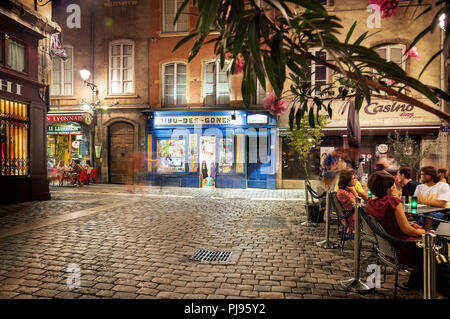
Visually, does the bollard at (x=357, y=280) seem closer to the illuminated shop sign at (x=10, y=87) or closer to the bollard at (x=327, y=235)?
the bollard at (x=327, y=235)

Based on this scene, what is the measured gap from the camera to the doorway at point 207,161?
15750 mm

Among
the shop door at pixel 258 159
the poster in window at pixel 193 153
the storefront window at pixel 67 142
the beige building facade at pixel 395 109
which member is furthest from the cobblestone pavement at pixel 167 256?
the storefront window at pixel 67 142

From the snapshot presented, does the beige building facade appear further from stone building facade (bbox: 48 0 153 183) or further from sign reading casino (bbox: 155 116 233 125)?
stone building facade (bbox: 48 0 153 183)

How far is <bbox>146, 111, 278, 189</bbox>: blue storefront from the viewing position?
48.9 ft

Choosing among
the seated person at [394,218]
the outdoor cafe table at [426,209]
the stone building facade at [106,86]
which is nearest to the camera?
the seated person at [394,218]

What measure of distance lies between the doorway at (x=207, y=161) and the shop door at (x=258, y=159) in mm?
2045

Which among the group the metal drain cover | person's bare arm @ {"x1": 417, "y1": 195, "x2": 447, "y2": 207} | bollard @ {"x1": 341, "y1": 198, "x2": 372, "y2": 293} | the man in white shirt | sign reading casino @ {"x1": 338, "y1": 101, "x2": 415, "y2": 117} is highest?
sign reading casino @ {"x1": 338, "y1": 101, "x2": 415, "y2": 117}

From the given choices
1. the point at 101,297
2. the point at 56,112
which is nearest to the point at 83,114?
the point at 56,112

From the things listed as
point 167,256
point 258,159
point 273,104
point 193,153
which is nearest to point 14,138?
point 167,256

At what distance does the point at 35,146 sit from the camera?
967 cm

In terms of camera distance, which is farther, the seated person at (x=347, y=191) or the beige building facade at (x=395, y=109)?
the beige building facade at (x=395, y=109)

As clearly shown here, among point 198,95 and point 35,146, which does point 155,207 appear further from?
point 198,95

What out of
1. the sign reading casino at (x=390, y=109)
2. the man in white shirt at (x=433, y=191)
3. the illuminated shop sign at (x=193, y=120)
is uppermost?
the sign reading casino at (x=390, y=109)

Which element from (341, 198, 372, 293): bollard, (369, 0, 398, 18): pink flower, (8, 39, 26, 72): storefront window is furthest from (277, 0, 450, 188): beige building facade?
(369, 0, 398, 18): pink flower
